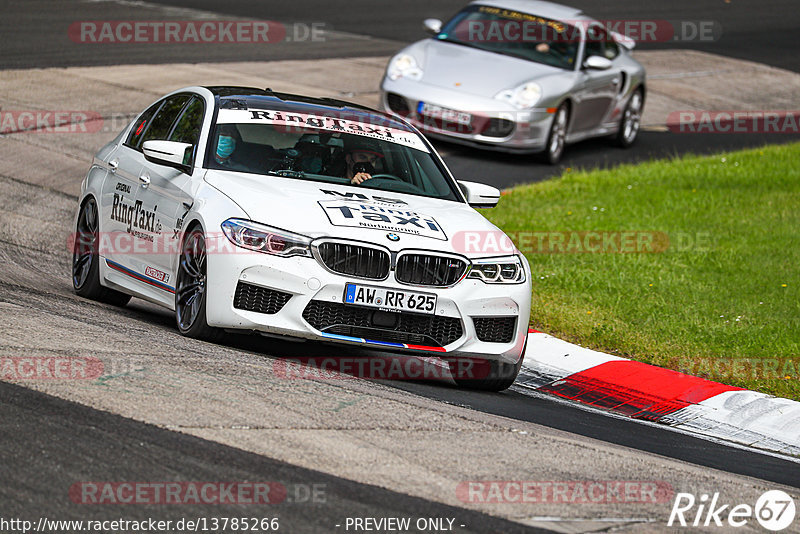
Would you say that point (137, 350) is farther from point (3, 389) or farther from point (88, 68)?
point (88, 68)

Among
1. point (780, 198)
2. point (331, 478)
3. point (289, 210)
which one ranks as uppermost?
point (289, 210)

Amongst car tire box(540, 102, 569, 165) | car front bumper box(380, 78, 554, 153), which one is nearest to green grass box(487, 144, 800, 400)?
car tire box(540, 102, 569, 165)

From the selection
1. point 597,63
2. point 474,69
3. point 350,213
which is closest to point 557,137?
point 597,63

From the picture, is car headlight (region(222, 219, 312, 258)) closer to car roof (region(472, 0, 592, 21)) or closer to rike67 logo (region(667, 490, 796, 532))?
rike67 logo (region(667, 490, 796, 532))

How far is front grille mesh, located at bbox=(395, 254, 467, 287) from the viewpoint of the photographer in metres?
7.38

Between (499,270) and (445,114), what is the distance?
8144 mm

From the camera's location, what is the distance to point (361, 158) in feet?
28.1

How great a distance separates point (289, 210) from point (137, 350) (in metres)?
1.25

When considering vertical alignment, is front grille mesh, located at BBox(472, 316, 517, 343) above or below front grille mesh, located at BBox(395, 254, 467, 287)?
below

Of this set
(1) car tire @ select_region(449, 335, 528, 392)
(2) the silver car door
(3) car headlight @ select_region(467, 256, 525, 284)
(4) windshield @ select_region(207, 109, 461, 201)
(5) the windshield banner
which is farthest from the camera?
(2) the silver car door

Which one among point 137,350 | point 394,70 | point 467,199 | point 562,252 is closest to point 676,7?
point 394,70

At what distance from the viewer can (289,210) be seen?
748 centimetres

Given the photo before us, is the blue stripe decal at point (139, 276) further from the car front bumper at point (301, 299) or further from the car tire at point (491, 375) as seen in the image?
the car tire at point (491, 375)

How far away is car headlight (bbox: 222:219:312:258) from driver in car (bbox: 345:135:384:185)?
119 centimetres
